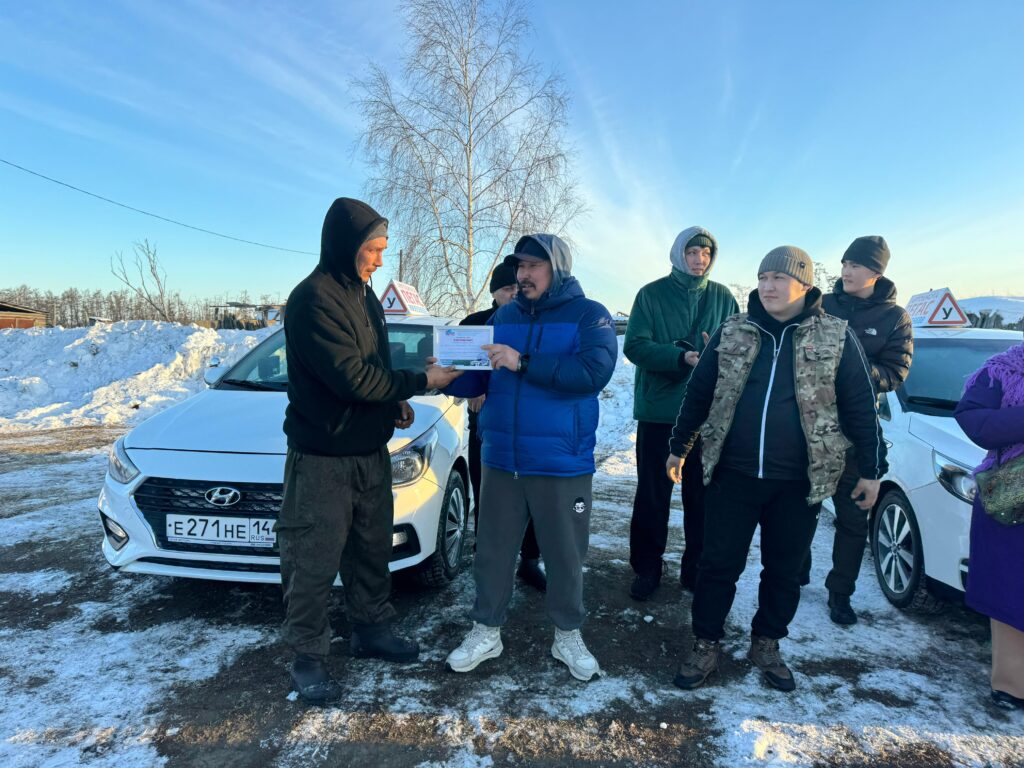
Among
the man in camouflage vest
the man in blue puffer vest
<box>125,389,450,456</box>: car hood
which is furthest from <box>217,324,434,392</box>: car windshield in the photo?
the man in camouflage vest

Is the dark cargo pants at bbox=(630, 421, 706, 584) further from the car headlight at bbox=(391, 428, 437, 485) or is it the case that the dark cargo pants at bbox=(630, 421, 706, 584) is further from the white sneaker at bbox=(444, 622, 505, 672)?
the car headlight at bbox=(391, 428, 437, 485)

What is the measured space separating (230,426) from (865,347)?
358 centimetres

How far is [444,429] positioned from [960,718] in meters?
2.77

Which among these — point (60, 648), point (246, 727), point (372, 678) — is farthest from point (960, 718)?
point (60, 648)

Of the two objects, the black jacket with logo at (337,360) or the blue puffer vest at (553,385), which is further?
the blue puffer vest at (553,385)

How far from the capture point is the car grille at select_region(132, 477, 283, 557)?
2785 millimetres

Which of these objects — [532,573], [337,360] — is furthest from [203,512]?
[532,573]

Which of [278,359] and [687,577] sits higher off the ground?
[278,359]

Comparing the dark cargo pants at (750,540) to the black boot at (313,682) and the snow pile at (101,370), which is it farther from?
the snow pile at (101,370)

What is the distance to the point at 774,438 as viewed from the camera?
8.13 ft

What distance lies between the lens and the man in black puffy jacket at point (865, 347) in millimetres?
3285

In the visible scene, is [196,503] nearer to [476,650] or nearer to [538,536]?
[476,650]

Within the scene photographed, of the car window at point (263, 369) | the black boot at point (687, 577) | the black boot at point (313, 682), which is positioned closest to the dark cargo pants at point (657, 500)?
the black boot at point (687, 577)

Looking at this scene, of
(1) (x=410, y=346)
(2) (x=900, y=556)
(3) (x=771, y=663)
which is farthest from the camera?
(1) (x=410, y=346)
